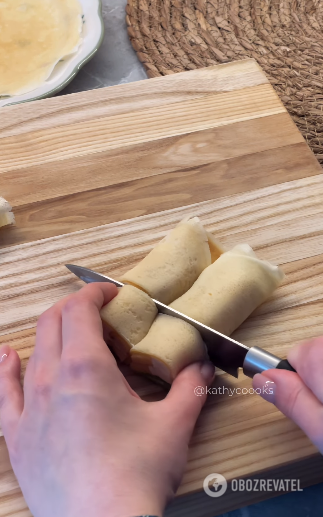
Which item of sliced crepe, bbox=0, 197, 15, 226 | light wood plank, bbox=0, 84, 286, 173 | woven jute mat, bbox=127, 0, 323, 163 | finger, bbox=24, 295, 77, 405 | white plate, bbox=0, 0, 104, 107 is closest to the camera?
finger, bbox=24, 295, 77, 405

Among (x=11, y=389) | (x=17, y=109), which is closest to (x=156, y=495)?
(x=11, y=389)

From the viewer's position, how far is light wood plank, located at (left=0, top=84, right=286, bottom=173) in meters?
1.17

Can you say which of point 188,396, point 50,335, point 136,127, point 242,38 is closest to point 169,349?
point 188,396

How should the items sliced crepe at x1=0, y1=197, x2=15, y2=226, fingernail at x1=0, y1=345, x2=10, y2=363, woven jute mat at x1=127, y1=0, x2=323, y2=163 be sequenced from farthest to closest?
woven jute mat at x1=127, y1=0, x2=323, y2=163
sliced crepe at x1=0, y1=197, x2=15, y2=226
fingernail at x1=0, y1=345, x2=10, y2=363

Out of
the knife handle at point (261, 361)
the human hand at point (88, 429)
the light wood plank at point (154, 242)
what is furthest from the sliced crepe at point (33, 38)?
the knife handle at point (261, 361)

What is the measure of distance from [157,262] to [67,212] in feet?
0.88

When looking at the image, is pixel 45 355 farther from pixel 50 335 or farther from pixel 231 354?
pixel 231 354

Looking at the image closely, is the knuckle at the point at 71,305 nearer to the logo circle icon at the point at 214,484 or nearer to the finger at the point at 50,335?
the finger at the point at 50,335

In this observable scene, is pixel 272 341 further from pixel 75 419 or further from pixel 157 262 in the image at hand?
pixel 75 419

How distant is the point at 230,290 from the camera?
882 millimetres

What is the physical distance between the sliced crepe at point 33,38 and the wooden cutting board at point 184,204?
0.83ft

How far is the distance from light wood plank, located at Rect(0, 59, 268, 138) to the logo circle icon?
80cm

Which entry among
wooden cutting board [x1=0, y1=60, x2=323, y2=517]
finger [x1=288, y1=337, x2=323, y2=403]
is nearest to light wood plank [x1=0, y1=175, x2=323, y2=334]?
wooden cutting board [x1=0, y1=60, x2=323, y2=517]

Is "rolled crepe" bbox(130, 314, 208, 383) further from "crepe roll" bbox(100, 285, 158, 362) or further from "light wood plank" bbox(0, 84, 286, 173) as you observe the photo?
"light wood plank" bbox(0, 84, 286, 173)
